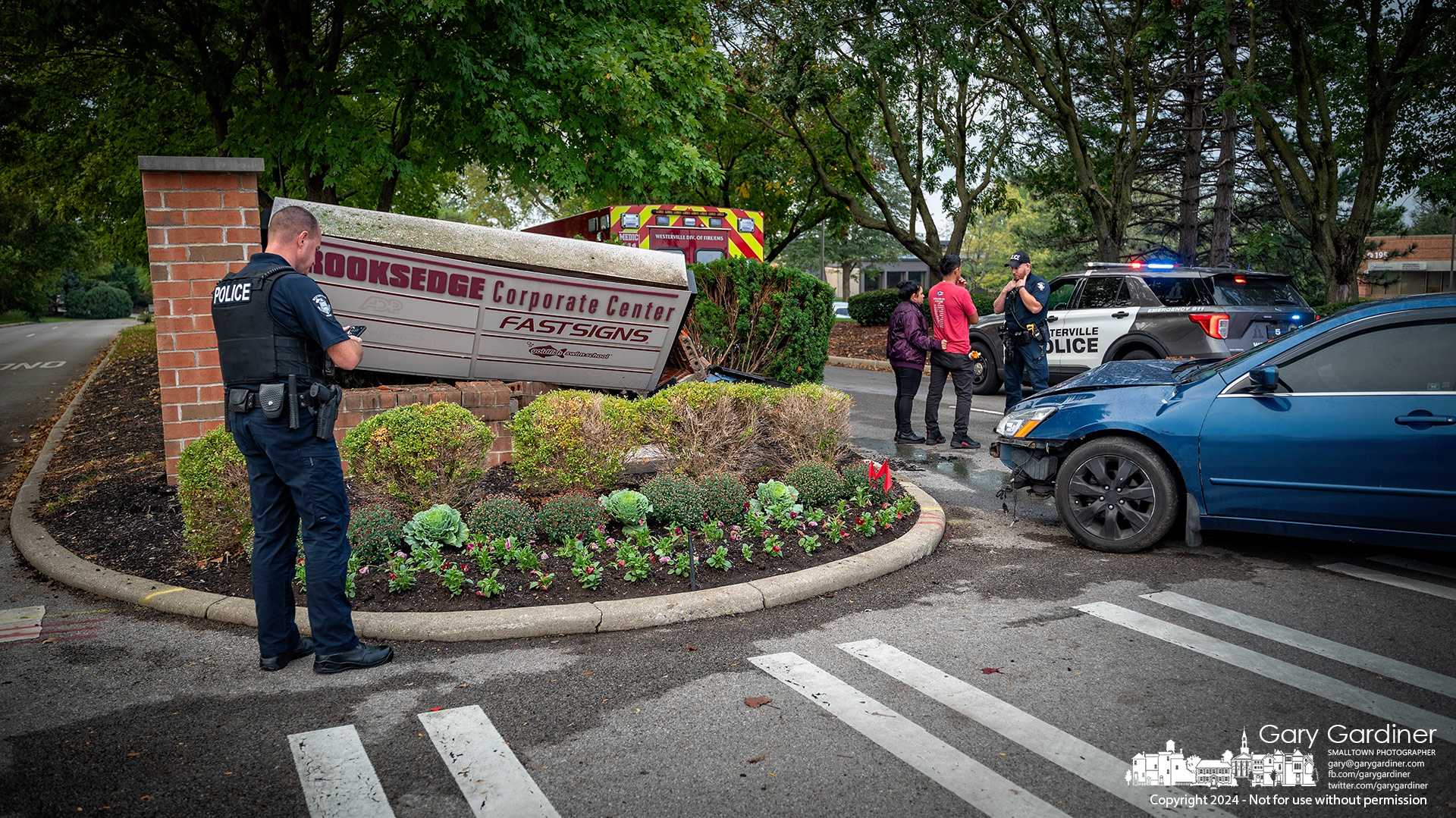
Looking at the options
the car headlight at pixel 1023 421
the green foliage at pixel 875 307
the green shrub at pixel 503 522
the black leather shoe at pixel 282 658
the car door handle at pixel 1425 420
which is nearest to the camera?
the black leather shoe at pixel 282 658

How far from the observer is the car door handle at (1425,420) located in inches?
182

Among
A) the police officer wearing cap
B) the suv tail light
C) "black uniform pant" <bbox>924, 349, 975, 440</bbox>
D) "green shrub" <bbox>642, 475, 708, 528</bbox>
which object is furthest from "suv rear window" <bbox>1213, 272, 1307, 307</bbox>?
"green shrub" <bbox>642, 475, 708, 528</bbox>

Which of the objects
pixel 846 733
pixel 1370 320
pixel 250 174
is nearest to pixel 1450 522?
pixel 1370 320

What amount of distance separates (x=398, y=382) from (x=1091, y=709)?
601 centimetres

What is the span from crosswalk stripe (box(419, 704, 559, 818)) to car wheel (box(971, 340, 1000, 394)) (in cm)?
1107

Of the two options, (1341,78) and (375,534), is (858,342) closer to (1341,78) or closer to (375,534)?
(1341,78)

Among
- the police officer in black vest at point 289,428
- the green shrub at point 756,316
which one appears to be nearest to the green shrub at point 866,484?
the police officer in black vest at point 289,428

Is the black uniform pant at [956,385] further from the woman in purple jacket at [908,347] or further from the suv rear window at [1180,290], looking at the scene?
the suv rear window at [1180,290]

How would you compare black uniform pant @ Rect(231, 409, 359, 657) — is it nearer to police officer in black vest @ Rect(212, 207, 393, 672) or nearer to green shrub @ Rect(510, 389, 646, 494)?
police officer in black vest @ Rect(212, 207, 393, 672)

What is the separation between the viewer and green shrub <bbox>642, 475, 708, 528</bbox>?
218 inches

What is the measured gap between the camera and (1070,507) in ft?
19.0

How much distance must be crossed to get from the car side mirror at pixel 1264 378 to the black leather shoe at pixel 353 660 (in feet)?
15.8

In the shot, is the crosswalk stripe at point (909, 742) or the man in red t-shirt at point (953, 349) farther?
the man in red t-shirt at point (953, 349)

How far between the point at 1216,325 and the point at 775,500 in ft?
24.0
